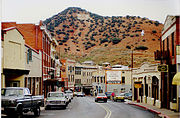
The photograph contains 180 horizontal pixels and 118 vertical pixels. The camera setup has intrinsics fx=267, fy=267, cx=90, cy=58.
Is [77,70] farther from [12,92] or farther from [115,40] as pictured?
[12,92]

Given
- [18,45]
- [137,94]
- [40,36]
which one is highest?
[40,36]

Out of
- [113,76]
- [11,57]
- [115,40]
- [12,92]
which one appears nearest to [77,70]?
[113,76]

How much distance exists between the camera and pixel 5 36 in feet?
55.3

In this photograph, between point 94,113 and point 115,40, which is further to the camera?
point 115,40

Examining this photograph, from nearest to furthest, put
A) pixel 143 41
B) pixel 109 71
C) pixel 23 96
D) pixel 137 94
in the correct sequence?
pixel 23 96
pixel 137 94
pixel 109 71
pixel 143 41

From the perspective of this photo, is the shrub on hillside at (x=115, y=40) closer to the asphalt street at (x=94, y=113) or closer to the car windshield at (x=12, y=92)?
the asphalt street at (x=94, y=113)

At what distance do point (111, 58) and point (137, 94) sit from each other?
158 ft

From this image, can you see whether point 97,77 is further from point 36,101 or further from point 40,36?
point 36,101

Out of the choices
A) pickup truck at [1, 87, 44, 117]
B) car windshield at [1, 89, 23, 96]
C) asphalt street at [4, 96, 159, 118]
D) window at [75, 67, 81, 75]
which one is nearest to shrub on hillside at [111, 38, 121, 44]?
window at [75, 67, 81, 75]

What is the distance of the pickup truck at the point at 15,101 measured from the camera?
11945 mm

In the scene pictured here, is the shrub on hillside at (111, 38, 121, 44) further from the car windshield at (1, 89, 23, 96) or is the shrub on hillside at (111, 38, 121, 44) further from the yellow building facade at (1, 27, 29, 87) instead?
the car windshield at (1, 89, 23, 96)

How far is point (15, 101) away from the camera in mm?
12320

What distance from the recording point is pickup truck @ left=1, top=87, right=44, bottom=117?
1195cm

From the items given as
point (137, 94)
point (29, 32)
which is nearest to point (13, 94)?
point (29, 32)
